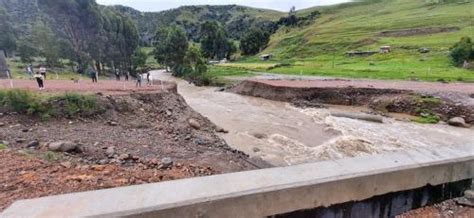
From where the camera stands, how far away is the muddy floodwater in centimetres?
1390

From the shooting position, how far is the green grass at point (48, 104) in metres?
12.5

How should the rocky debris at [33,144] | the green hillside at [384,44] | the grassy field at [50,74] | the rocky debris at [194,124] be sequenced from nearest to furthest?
the rocky debris at [33,144] < the rocky debris at [194,124] < the grassy field at [50,74] < the green hillside at [384,44]

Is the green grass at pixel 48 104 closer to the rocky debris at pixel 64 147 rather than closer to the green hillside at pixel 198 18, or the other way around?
the rocky debris at pixel 64 147

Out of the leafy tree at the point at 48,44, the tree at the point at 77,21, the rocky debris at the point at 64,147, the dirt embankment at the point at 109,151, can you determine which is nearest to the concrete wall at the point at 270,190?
the dirt embankment at the point at 109,151

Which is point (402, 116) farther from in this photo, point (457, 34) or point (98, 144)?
point (457, 34)

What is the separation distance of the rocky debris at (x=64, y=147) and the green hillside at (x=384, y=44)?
3191 cm

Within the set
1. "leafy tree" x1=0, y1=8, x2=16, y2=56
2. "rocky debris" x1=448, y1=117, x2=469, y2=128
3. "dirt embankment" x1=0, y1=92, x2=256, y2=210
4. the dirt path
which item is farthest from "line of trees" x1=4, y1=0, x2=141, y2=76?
"rocky debris" x1=448, y1=117, x2=469, y2=128

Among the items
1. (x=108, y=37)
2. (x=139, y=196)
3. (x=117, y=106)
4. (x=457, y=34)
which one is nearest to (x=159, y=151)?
(x=117, y=106)

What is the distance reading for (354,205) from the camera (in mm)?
3641

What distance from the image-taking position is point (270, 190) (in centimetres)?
327

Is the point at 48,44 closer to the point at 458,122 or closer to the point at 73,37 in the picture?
the point at 73,37

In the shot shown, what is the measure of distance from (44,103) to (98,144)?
4.37m

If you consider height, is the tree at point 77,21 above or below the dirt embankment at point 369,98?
above

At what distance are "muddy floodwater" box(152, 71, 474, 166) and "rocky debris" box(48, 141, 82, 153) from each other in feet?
21.1
